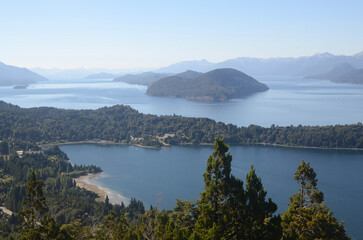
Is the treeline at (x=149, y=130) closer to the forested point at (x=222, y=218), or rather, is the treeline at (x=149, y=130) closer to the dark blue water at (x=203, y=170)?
the dark blue water at (x=203, y=170)

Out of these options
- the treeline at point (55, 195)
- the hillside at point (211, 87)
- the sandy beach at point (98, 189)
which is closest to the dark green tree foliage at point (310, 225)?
the treeline at point (55, 195)

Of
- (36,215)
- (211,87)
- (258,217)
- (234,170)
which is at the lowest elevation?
(234,170)

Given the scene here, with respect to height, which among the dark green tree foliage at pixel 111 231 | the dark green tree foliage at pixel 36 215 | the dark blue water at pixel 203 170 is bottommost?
the dark blue water at pixel 203 170

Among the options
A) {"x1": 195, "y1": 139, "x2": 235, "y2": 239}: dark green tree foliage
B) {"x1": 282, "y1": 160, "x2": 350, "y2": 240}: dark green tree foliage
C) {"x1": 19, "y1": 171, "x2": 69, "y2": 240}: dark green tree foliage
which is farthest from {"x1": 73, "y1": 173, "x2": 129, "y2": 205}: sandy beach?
{"x1": 19, "y1": 171, "x2": 69, "y2": 240}: dark green tree foliage

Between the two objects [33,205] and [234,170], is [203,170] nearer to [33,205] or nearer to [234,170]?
[234,170]

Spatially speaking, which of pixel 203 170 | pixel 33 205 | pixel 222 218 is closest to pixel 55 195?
pixel 203 170

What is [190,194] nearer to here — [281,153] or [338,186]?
[338,186]

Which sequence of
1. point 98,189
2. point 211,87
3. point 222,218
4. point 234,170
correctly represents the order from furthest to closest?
point 211,87 → point 234,170 → point 98,189 → point 222,218
